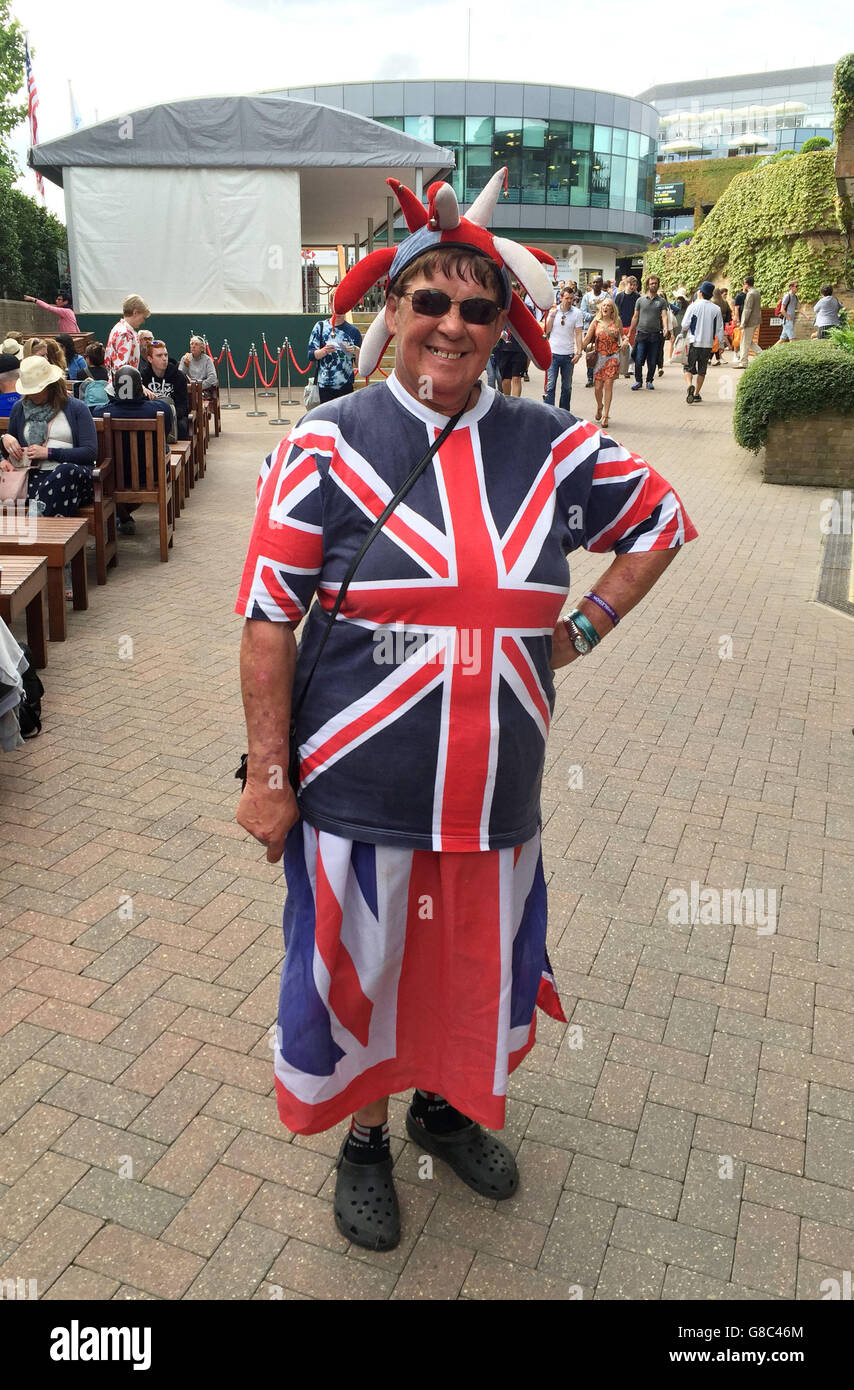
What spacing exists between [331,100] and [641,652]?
53.9m

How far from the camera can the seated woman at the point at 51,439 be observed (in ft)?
24.1

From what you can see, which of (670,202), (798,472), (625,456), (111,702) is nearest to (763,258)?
(798,472)

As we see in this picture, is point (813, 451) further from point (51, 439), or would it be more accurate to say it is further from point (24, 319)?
point (24, 319)

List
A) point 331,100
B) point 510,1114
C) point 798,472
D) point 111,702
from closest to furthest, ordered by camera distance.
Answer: point 510,1114 → point 111,702 → point 798,472 → point 331,100

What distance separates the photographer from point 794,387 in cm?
1196

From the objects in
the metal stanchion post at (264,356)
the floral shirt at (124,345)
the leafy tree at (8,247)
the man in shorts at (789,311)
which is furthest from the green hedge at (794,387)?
the leafy tree at (8,247)

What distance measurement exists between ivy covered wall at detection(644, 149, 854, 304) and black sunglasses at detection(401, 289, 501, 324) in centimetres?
2348

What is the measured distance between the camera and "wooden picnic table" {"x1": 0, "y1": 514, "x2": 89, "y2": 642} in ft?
21.4

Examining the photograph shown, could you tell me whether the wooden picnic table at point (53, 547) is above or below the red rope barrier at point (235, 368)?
below

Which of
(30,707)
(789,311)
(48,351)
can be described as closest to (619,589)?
(30,707)

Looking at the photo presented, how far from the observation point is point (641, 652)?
688 centimetres

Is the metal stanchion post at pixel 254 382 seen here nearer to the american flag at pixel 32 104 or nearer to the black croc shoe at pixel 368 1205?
the american flag at pixel 32 104

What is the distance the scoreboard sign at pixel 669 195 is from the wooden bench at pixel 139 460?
59.5 m
